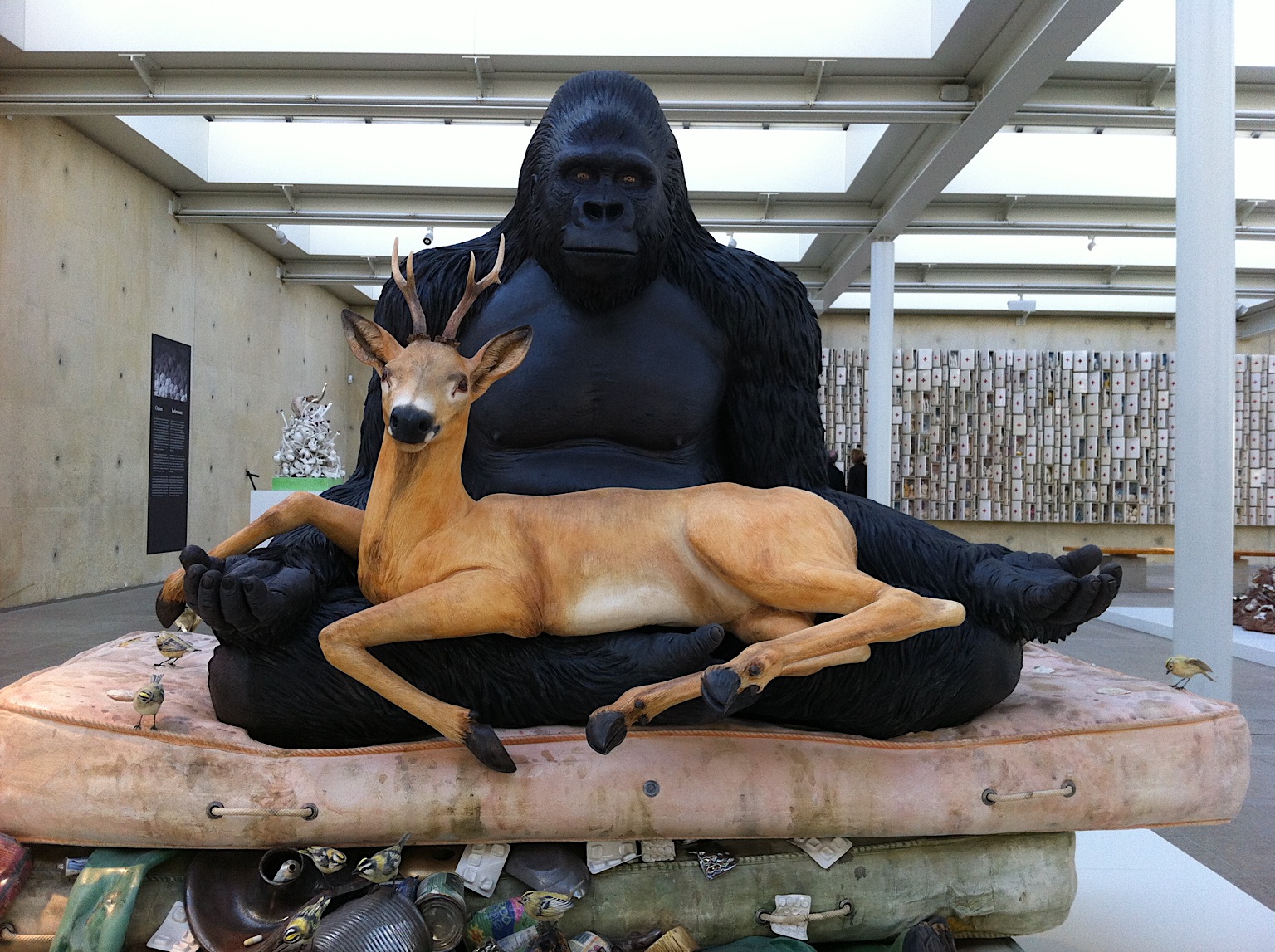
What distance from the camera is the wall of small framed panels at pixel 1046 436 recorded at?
1248cm

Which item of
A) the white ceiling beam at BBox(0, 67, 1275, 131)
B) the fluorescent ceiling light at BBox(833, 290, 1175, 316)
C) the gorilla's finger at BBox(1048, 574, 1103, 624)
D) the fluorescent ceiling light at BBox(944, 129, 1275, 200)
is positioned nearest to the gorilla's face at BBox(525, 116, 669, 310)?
the gorilla's finger at BBox(1048, 574, 1103, 624)

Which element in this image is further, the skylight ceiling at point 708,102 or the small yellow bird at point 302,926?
the skylight ceiling at point 708,102

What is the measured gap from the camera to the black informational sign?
28.0ft

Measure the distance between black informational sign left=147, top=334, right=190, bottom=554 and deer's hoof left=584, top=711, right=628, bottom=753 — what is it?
8.17 metres

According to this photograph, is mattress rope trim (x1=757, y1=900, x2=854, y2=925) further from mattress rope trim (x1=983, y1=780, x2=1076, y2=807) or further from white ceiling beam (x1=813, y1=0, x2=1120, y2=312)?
white ceiling beam (x1=813, y1=0, x2=1120, y2=312)

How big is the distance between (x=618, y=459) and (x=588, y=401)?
137 millimetres

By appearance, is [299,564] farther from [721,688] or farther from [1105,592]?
[1105,592]

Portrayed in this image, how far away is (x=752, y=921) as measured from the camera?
1784 mm

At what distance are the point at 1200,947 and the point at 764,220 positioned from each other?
24.2ft

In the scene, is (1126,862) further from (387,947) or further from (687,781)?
(387,947)

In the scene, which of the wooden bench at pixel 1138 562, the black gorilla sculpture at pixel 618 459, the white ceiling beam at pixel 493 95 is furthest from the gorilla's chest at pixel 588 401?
the wooden bench at pixel 1138 562

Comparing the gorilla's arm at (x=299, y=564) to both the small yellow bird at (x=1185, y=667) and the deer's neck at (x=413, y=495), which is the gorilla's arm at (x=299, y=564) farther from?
the small yellow bird at (x=1185, y=667)

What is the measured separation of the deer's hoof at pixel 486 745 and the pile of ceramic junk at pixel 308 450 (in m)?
6.48

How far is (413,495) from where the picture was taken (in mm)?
1659
